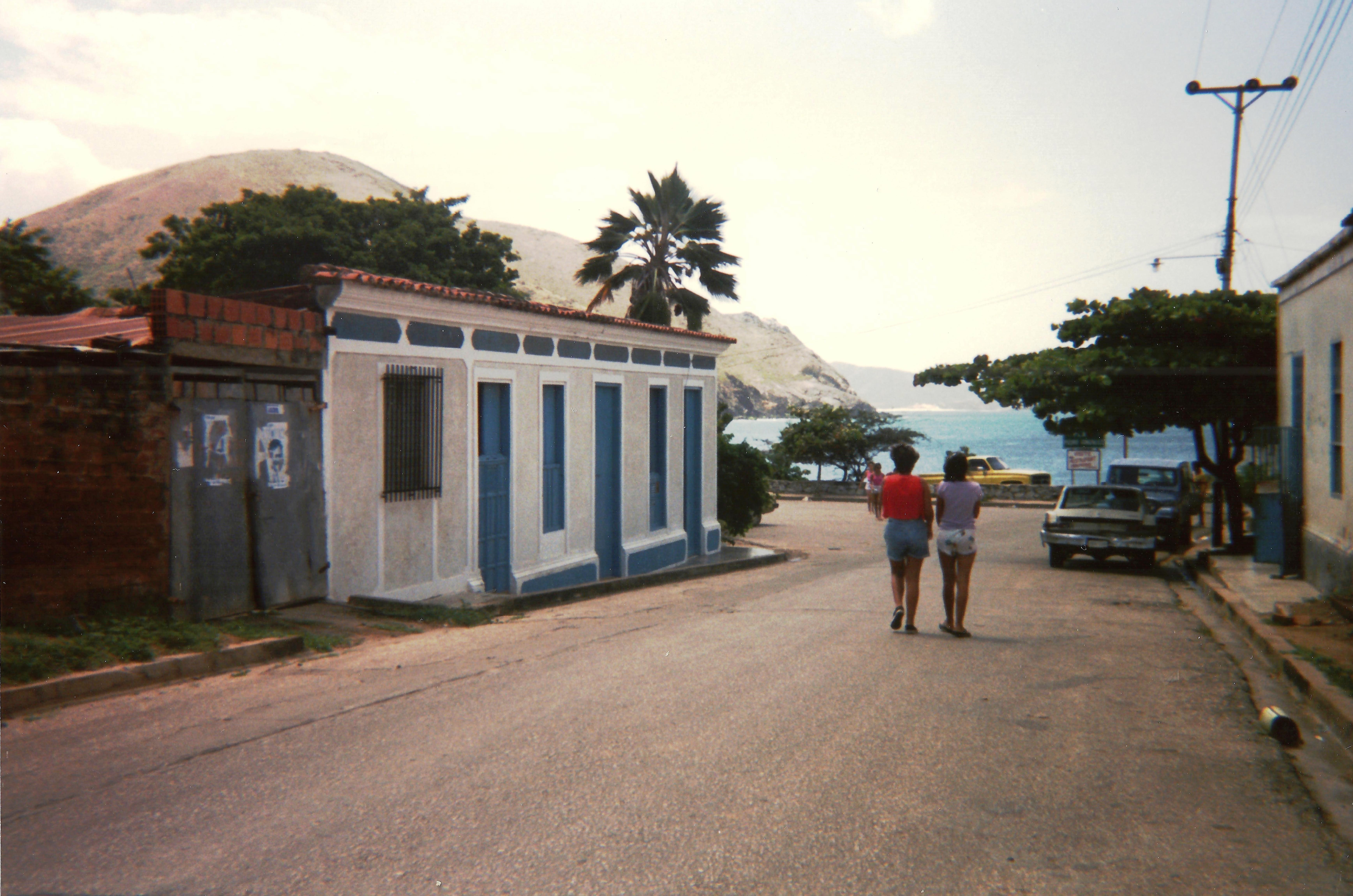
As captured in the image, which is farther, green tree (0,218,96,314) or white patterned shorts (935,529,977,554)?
green tree (0,218,96,314)

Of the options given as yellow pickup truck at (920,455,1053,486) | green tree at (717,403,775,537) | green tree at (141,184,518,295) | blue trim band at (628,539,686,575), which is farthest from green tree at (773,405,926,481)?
blue trim band at (628,539,686,575)

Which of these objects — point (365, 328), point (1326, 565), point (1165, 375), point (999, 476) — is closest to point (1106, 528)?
point (1165, 375)

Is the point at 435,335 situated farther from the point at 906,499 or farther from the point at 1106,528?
the point at 1106,528

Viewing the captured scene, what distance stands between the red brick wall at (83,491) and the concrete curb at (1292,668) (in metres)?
8.40

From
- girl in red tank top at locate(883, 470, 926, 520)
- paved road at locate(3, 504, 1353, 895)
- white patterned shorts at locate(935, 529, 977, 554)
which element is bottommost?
paved road at locate(3, 504, 1353, 895)

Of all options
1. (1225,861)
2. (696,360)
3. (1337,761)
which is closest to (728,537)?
(696,360)

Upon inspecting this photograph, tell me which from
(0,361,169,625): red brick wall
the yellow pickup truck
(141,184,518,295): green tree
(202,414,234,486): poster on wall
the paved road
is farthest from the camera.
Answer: (141,184,518,295): green tree

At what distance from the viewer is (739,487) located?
23984 millimetres

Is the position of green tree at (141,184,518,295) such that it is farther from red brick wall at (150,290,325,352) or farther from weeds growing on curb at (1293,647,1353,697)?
weeds growing on curb at (1293,647,1353,697)

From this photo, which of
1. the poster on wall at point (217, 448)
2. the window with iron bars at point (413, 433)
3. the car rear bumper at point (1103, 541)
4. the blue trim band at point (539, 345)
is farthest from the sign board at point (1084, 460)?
the poster on wall at point (217, 448)

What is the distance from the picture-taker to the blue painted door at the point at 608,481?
15703mm

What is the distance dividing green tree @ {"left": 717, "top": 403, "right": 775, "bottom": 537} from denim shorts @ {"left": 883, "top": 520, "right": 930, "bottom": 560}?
47.1 feet

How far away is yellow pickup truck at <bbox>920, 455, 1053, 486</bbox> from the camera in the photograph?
124 feet

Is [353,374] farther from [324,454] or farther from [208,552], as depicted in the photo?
[208,552]
